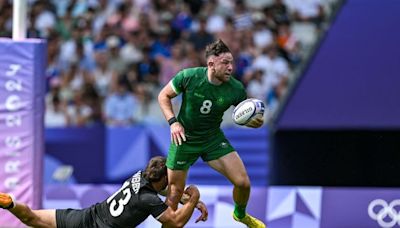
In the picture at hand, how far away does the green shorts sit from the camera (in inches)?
448

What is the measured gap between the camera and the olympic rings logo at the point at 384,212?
44.1 ft

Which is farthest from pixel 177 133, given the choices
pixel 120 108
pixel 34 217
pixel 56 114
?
pixel 56 114

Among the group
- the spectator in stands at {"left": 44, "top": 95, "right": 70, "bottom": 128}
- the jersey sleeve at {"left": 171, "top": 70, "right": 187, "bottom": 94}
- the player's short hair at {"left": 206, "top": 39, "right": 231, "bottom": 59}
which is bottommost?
the spectator in stands at {"left": 44, "top": 95, "right": 70, "bottom": 128}

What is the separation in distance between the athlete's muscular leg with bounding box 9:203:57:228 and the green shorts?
1412 millimetres

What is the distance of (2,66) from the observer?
12.4 meters

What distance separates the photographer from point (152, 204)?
10281 mm

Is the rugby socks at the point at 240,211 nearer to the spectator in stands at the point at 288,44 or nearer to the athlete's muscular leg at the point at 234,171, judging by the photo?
the athlete's muscular leg at the point at 234,171

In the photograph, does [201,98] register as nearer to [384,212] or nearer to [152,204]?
[152,204]

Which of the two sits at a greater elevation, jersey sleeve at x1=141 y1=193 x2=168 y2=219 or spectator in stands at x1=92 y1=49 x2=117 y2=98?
spectator in stands at x1=92 y1=49 x2=117 y2=98

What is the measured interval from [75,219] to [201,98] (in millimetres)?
1755

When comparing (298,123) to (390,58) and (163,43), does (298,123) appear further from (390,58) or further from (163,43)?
(163,43)

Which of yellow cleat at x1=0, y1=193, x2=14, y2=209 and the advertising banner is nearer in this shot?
yellow cleat at x1=0, y1=193, x2=14, y2=209

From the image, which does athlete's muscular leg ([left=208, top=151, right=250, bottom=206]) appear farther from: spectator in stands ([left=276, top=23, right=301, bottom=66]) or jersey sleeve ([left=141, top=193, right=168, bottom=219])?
spectator in stands ([left=276, top=23, right=301, bottom=66])

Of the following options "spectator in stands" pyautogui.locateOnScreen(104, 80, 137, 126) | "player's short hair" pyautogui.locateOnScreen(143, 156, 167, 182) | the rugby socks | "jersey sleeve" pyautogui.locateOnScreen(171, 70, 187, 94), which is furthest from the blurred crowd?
"player's short hair" pyautogui.locateOnScreen(143, 156, 167, 182)
